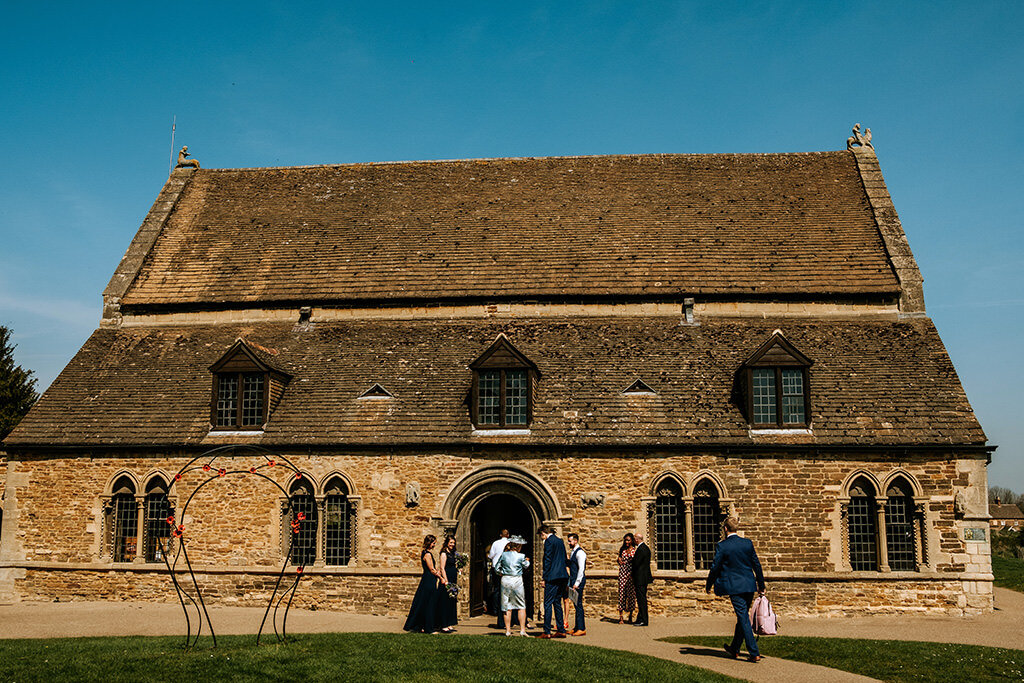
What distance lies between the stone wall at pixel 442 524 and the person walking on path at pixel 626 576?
3.43 feet

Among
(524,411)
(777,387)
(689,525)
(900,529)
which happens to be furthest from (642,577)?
(900,529)

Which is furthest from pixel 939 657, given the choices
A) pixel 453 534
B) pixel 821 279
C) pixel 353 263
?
pixel 353 263

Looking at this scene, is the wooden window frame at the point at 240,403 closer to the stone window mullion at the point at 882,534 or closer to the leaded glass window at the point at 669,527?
the leaded glass window at the point at 669,527

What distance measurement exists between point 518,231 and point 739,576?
1389cm

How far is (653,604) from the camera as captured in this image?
18312mm

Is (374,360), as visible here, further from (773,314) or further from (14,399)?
(14,399)

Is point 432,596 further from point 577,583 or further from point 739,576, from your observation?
point 739,576

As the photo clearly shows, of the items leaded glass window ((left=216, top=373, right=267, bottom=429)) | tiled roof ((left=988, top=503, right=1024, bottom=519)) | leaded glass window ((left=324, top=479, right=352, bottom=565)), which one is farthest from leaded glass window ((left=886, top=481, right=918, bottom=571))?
tiled roof ((left=988, top=503, right=1024, bottom=519))

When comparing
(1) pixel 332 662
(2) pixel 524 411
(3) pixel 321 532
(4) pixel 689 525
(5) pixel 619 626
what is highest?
(2) pixel 524 411

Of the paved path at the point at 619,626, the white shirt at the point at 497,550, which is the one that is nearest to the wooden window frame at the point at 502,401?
the paved path at the point at 619,626

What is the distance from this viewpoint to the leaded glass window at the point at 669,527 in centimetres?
1875

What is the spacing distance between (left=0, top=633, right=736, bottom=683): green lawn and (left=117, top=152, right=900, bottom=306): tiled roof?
11088mm

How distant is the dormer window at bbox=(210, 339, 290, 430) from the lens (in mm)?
20234

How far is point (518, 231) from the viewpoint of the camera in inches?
949
